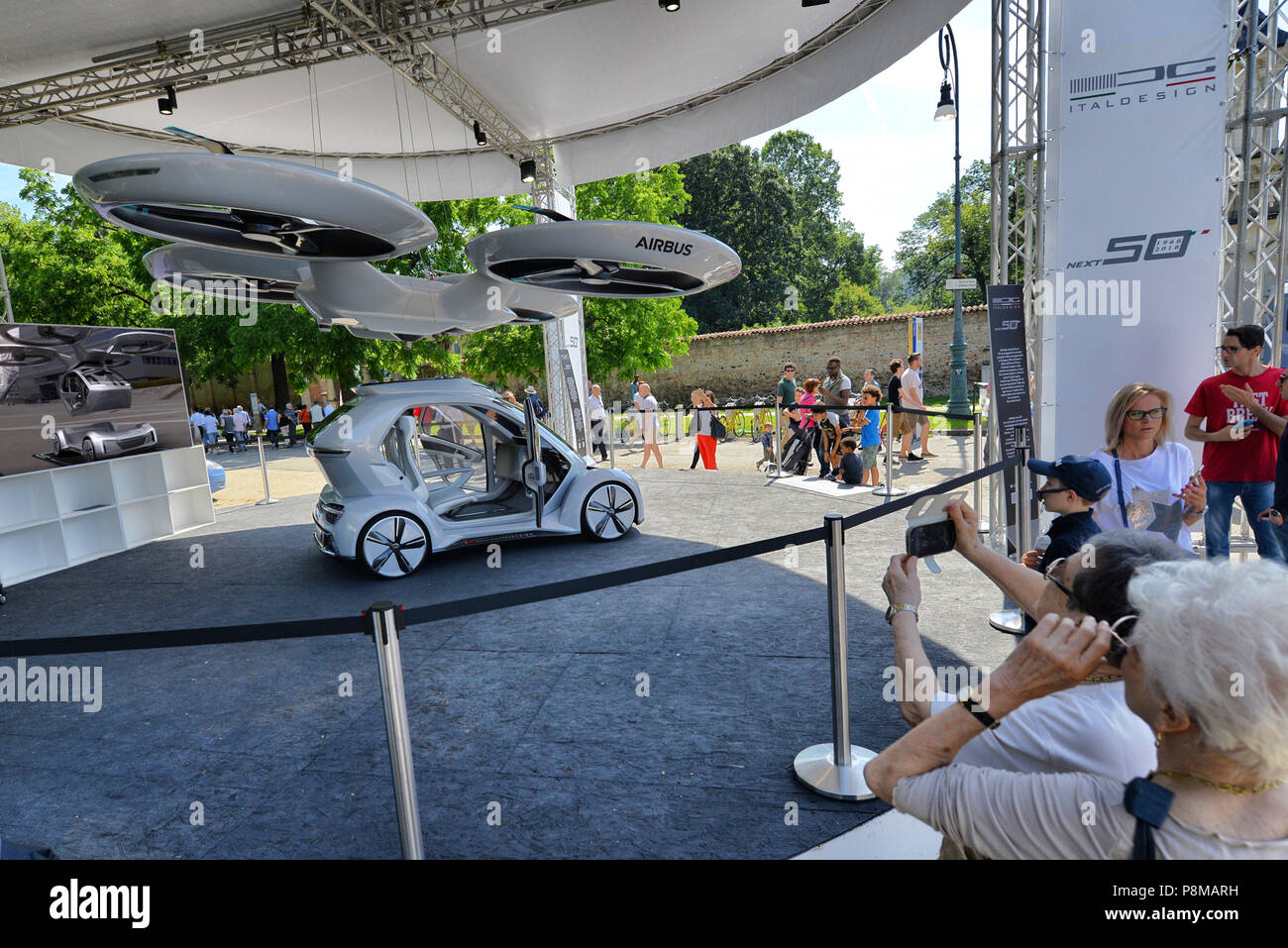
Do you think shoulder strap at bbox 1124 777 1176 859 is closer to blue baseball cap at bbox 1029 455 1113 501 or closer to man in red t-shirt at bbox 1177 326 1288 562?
blue baseball cap at bbox 1029 455 1113 501

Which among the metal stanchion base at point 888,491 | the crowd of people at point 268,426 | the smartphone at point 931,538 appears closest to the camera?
the smartphone at point 931,538

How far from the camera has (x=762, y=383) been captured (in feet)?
88.7

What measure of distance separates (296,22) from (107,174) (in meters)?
5.88

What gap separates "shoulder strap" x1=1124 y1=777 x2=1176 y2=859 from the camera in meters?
1.13

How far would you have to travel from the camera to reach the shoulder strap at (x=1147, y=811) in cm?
113

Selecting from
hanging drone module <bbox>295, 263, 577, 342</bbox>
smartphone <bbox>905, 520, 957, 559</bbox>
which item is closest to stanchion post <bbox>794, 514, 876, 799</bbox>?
smartphone <bbox>905, 520, 957, 559</bbox>

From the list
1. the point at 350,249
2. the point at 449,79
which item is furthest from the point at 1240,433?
the point at 449,79

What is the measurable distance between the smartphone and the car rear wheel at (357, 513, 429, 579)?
507cm

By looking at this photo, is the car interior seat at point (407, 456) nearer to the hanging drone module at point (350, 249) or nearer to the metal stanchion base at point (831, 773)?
the hanging drone module at point (350, 249)

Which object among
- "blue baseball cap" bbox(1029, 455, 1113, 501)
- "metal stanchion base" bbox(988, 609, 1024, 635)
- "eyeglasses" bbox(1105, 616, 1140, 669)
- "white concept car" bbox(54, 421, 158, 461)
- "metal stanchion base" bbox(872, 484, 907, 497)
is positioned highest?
"white concept car" bbox(54, 421, 158, 461)

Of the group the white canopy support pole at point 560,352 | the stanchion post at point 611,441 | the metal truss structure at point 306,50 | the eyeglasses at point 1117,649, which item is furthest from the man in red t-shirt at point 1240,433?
the white canopy support pole at point 560,352

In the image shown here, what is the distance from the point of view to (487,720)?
370 centimetres

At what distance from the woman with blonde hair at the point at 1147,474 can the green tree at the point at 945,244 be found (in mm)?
33549
